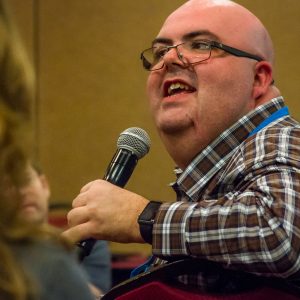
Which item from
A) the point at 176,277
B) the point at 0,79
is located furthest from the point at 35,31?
the point at 0,79

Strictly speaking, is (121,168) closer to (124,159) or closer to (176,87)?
(124,159)

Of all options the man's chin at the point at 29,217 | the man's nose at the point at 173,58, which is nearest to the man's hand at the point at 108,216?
the man's nose at the point at 173,58

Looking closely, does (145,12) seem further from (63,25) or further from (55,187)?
(55,187)

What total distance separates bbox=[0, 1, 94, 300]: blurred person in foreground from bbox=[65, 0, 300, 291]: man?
1.89 feet

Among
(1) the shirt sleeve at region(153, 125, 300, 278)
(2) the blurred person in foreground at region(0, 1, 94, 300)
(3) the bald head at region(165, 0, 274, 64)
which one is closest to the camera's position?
(2) the blurred person in foreground at region(0, 1, 94, 300)

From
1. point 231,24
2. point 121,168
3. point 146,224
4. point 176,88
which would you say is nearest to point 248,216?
point 146,224

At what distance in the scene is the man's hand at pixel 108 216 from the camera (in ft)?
4.60

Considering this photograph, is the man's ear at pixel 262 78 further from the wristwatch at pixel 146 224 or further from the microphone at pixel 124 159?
the wristwatch at pixel 146 224

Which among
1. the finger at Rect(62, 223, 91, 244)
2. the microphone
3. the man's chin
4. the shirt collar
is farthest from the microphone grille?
the man's chin

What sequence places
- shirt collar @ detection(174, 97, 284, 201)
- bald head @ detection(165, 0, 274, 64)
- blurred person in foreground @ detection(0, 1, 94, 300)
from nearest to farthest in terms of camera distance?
blurred person in foreground @ detection(0, 1, 94, 300) < shirt collar @ detection(174, 97, 284, 201) < bald head @ detection(165, 0, 274, 64)

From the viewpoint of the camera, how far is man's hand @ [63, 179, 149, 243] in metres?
1.40

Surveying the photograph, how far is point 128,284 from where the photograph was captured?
1364 mm

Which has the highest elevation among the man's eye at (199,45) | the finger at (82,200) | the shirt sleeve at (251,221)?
the man's eye at (199,45)

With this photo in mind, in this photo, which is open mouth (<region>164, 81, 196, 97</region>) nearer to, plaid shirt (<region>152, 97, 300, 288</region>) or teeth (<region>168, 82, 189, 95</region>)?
teeth (<region>168, 82, 189, 95</region>)
